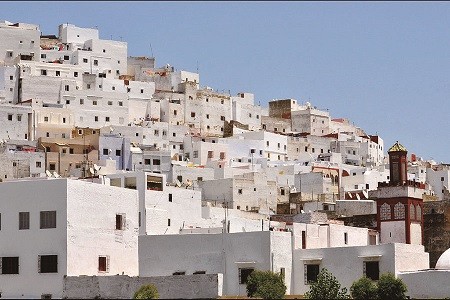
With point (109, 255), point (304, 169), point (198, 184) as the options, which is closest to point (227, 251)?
point (109, 255)

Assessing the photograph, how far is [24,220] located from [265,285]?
1026 cm

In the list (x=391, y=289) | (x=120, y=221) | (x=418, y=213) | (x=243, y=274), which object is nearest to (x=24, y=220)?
(x=120, y=221)

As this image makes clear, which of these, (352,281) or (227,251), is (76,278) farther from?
(352,281)

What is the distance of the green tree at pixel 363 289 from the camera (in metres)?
46.1

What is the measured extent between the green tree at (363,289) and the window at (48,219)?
40.3 feet

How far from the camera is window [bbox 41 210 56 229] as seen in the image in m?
48.0

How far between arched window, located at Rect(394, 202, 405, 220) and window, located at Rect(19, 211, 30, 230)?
19.5 meters

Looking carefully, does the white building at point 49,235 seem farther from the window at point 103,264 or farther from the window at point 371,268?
the window at point 371,268

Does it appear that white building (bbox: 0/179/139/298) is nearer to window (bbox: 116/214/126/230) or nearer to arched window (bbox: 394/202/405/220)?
window (bbox: 116/214/126/230)

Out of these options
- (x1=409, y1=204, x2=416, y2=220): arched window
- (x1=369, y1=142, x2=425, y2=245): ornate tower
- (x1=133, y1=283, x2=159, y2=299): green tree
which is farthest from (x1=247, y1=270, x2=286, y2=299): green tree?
(x1=409, y1=204, x2=416, y2=220): arched window

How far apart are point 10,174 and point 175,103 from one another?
1000 inches

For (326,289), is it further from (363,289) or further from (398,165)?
(398,165)

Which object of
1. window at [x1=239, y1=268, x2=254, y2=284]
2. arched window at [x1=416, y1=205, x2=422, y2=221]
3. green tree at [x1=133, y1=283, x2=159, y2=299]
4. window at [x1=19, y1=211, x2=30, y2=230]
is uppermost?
arched window at [x1=416, y1=205, x2=422, y2=221]

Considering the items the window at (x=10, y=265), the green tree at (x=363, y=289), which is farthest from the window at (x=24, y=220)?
the green tree at (x=363, y=289)
